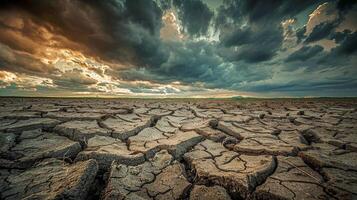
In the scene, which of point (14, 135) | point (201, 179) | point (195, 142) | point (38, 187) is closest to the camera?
point (38, 187)

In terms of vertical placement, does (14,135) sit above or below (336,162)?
above

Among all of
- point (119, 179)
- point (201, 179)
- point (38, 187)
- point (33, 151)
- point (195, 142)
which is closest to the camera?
point (38, 187)

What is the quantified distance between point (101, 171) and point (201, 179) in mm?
905

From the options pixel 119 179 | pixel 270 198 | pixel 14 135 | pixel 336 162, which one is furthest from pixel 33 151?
pixel 336 162

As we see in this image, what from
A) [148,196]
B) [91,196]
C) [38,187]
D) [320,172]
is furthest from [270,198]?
[38,187]

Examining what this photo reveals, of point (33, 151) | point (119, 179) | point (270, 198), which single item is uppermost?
point (33, 151)

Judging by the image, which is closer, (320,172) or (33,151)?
(320,172)

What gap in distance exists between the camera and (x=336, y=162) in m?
1.62

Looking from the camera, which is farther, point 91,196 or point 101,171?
point 101,171

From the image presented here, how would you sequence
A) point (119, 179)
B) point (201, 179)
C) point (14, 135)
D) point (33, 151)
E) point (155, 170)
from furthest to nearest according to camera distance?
point (14, 135), point (33, 151), point (155, 170), point (201, 179), point (119, 179)

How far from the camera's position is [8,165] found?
1486 mm

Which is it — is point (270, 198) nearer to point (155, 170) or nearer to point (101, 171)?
point (155, 170)

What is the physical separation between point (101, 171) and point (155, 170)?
1.61ft

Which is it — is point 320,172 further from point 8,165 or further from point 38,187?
point 8,165
